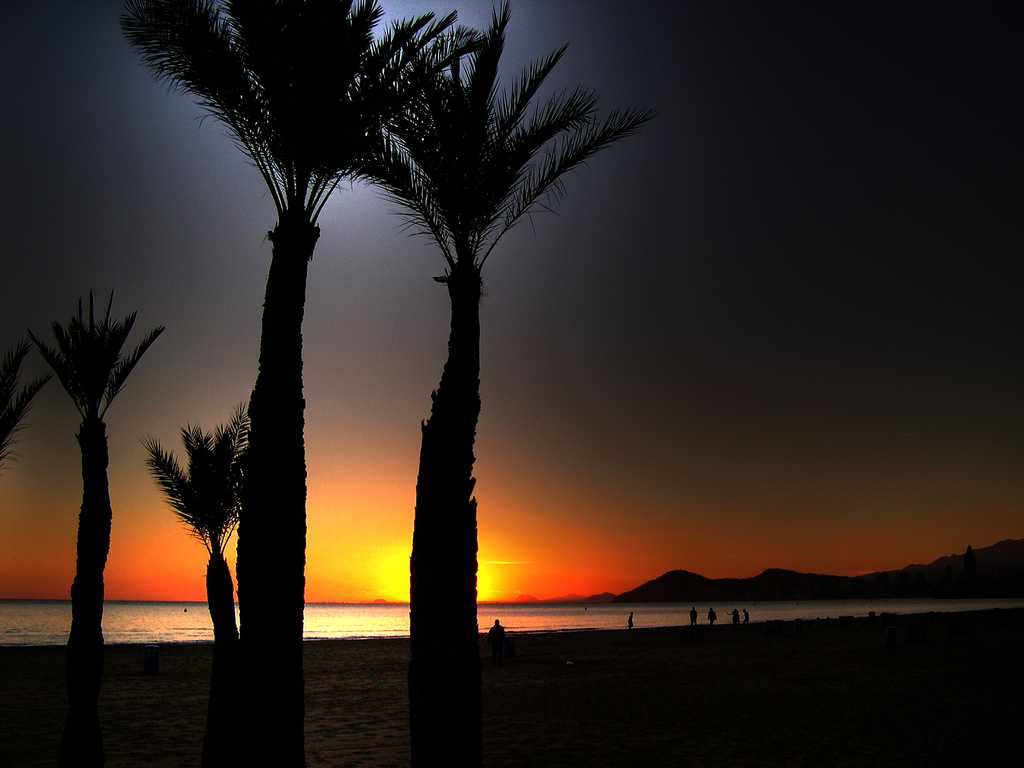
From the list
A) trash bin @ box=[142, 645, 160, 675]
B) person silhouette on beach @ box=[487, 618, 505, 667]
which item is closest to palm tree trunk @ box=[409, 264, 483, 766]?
person silhouette on beach @ box=[487, 618, 505, 667]

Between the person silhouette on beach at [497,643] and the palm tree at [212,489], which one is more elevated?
the palm tree at [212,489]

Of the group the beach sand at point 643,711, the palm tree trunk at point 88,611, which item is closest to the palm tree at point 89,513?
the palm tree trunk at point 88,611

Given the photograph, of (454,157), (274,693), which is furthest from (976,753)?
(454,157)

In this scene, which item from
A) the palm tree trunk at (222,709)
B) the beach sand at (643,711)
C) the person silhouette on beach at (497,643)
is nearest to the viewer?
the palm tree trunk at (222,709)

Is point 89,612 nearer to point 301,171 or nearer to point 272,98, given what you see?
point 301,171

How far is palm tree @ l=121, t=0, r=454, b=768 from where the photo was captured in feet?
21.1

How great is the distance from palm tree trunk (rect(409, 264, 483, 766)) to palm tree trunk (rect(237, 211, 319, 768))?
3.54 ft

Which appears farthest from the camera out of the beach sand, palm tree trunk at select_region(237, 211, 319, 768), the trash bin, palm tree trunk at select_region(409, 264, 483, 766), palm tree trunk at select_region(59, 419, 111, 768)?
the trash bin

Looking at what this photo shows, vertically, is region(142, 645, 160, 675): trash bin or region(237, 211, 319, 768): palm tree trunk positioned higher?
region(237, 211, 319, 768): palm tree trunk

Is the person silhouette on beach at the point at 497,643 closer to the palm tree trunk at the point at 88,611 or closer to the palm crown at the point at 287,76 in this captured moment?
the palm tree trunk at the point at 88,611

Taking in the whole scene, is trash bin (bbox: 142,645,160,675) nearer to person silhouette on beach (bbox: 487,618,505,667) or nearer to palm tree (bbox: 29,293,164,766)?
person silhouette on beach (bbox: 487,618,505,667)

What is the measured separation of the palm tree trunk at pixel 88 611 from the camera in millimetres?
8141

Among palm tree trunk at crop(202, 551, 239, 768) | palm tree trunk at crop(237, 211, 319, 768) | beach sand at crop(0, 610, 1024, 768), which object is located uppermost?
palm tree trunk at crop(237, 211, 319, 768)

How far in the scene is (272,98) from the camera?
7.11 m
